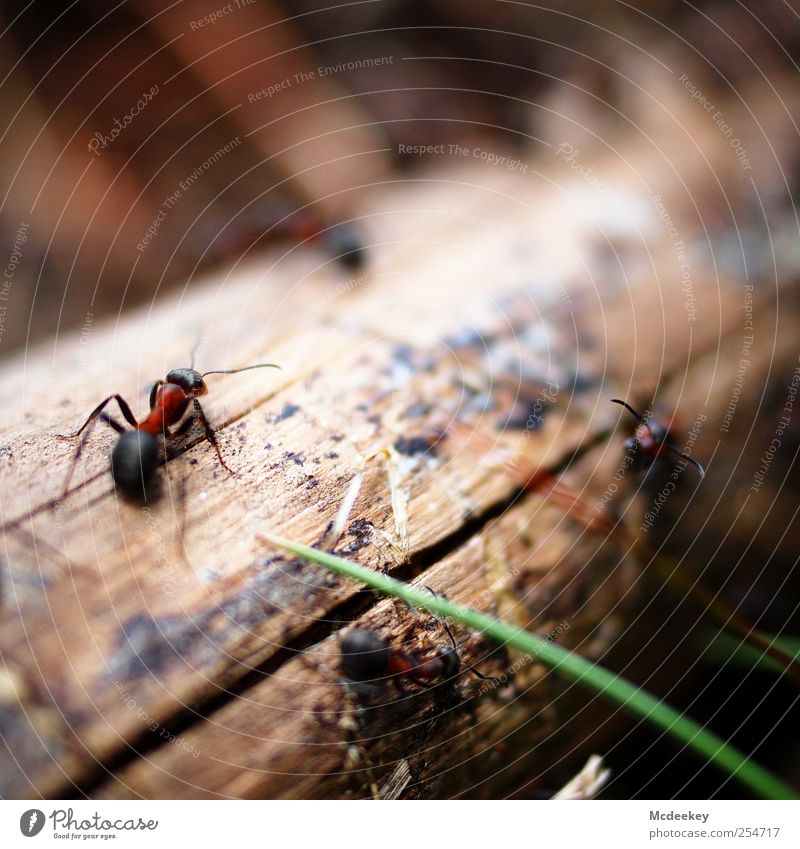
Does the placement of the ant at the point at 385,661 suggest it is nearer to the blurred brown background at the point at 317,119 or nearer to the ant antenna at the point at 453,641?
the ant antenna at the point at 453,641

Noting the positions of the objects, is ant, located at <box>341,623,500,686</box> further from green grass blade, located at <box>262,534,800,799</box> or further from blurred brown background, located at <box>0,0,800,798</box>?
blurred brown background, located at <box>0,0,800,798</box>

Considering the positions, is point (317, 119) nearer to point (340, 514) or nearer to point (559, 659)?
point (340, 514)

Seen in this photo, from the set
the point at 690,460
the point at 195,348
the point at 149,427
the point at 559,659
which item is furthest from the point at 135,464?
the point at 690,460

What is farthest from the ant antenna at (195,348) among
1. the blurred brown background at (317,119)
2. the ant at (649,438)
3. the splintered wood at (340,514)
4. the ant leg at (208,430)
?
the ant at (649,438)

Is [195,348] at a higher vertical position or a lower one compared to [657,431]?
higher

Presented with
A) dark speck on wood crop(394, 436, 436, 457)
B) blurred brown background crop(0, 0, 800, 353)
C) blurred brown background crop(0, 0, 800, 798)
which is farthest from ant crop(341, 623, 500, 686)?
blurred brown background crop(0, 0, 800, 353)
